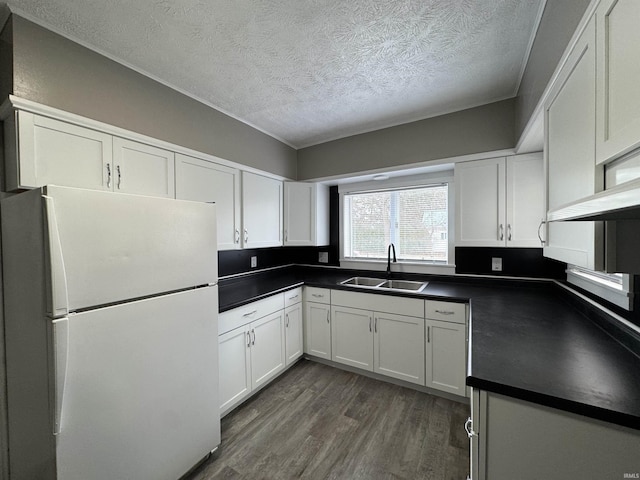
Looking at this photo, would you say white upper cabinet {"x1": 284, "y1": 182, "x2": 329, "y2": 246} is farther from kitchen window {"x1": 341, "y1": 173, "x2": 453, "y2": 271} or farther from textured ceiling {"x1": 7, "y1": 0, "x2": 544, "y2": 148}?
textured ceiling {"x1": 7, "y1": 0, "x2": 544, "y2": 148}

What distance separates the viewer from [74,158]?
144 centimetres

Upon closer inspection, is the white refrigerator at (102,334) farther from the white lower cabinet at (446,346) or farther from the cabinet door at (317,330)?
the white lower cabinet at (446,346)

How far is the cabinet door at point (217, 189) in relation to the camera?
2.03m

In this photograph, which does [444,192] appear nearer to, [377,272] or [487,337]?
[377,272]

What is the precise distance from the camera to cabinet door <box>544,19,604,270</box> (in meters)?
0.82

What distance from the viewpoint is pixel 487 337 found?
134 cm

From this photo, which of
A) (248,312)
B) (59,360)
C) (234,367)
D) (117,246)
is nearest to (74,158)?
(117,246)

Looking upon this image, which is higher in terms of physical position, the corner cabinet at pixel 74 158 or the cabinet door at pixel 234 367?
the corner cabinet at pixel 74 158

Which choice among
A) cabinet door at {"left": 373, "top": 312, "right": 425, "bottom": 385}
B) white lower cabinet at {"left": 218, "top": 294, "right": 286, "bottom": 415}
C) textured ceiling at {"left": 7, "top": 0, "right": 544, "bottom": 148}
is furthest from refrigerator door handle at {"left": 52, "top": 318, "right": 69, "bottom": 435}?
cabinet door at {"left": 373, "top": 312, "right": 425, "bottom": 385}

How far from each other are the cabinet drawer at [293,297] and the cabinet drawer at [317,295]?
0.08 metres

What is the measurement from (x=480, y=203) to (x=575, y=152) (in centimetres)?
147

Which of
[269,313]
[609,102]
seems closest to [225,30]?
[609,102]

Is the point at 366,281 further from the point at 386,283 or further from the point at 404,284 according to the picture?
the point at 404,284

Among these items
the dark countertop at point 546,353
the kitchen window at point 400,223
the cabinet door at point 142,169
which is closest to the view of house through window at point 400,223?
the kitchen window at point 400,223
